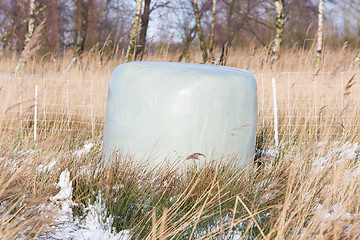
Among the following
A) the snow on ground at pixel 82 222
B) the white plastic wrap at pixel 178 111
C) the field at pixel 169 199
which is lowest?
the snow on ground at pixel 82 222

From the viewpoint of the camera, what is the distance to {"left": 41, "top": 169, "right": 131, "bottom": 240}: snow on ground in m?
1.36

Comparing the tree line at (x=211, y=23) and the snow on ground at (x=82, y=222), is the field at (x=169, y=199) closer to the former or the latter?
the snow on ground at (x=82, y=222)

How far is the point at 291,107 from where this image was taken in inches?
139

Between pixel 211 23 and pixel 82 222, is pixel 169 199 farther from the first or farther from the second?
pixel 211 23

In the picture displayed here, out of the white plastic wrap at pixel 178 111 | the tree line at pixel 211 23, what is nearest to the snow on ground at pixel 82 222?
the white plastic wrap at pixel 178 111

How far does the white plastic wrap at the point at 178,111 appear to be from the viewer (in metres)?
1.75

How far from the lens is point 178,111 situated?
1.74 meters

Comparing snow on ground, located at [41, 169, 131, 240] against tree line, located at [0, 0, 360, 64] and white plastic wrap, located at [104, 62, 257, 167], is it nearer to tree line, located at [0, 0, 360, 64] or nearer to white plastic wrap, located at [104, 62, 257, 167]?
white plastic wrap, located at [104, 62, 257, 167]

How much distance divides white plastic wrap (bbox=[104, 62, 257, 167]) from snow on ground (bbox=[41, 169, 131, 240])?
12.9 inches

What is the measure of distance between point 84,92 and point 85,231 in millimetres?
2534

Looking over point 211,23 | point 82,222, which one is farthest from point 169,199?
point 211,23

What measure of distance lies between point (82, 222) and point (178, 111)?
A: 70 centimetres

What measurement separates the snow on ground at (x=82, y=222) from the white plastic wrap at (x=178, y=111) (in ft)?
1.07

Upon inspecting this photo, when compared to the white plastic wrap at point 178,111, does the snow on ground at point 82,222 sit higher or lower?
lower
